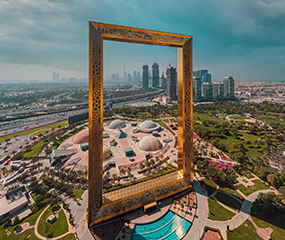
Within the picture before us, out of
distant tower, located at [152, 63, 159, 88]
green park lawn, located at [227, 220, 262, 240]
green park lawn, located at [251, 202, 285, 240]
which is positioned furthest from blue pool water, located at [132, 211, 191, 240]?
distant tower, located at [152, 63, 159, 88]

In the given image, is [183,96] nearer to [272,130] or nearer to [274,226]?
[274,226]

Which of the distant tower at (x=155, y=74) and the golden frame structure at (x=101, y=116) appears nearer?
the golden frame structure at (x=101, y=116)

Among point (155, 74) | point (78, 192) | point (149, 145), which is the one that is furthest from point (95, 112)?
point (155, 74)

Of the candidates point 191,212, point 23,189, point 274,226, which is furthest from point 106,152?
point 274,226

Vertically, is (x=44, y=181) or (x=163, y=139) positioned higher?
(x=163, y=139)

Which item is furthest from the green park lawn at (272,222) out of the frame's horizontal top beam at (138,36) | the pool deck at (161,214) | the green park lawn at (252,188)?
the frame's horizontal top beam at (138,36)

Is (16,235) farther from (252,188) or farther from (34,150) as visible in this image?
(252,188)

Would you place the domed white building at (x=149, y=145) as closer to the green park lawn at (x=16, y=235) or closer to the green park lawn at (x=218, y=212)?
the green park lawn at (x=218, y=212)

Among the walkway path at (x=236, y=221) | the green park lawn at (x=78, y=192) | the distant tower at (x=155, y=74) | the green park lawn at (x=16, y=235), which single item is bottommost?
the green park lawn at (x=16, y=235)
